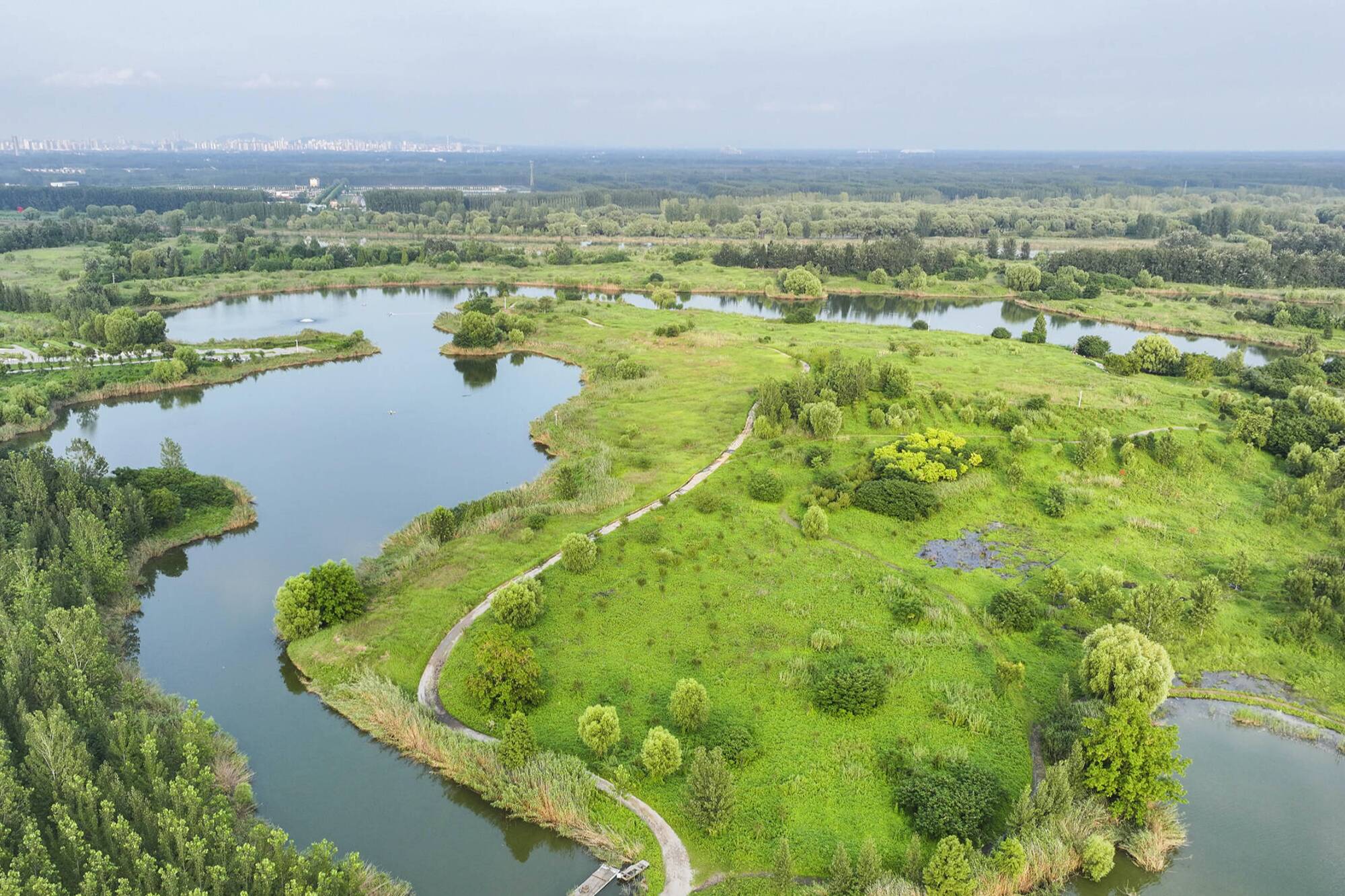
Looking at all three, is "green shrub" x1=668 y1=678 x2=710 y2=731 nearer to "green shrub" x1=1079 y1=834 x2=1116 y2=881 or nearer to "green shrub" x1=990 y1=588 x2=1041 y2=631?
"green shrub" x1=1079 y1=834 x2=1116 y2=881

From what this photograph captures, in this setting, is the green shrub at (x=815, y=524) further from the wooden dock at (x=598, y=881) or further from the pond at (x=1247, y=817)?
the wooden dock at (x=598, y=881)

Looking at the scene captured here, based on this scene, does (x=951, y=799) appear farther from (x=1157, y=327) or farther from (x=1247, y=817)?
(x=1157, y=327)

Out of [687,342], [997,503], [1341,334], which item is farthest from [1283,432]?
[1341,334]

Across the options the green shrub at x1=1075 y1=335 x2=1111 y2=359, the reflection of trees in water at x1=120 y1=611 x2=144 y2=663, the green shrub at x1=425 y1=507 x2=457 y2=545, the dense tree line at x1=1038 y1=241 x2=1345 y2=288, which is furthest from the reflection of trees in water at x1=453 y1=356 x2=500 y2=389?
the dense tree line at x1=1038 y1=241 x2=1345 y2=288

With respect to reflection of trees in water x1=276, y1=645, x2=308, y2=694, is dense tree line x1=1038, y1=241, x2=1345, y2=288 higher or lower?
higher

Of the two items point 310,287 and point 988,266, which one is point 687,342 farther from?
point 988,266

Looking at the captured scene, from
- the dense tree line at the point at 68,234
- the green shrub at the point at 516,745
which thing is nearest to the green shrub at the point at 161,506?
the green shrub at the point at 516,745
